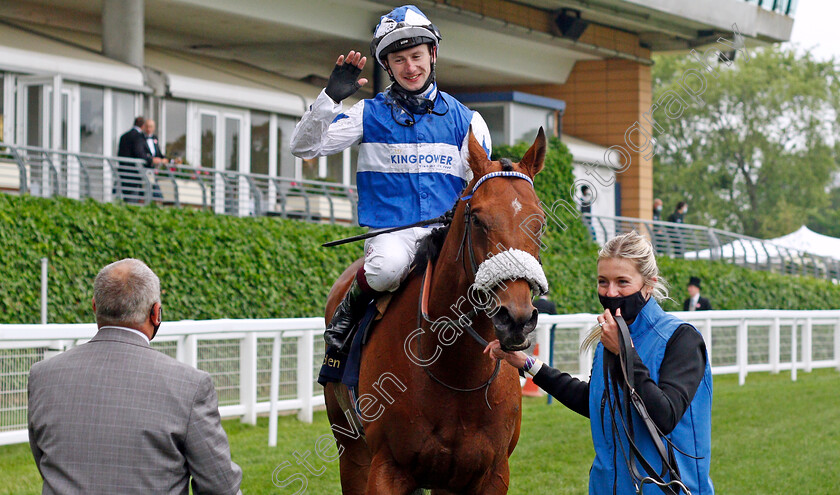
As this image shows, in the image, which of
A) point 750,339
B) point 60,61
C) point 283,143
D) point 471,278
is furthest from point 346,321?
point 283,143

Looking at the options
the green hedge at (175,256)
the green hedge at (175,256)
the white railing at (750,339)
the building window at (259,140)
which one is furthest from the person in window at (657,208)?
the green hedge at (175,256)

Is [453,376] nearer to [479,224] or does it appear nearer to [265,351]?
[479,224]

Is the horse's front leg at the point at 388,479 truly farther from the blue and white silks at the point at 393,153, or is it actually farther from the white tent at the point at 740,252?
the white tent at the point at 740,252

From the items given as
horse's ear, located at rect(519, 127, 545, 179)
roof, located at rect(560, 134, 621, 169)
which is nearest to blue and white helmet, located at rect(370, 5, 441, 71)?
horse's ear, located at rect(519, 127, 545, 179)

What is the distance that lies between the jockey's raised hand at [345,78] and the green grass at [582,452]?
267 cm

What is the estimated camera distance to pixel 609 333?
109 inches

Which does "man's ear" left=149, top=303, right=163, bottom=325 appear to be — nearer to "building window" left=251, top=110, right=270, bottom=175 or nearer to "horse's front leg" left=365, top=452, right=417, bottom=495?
"horse's front leg" left=365, top=452, right=417, bottom=495

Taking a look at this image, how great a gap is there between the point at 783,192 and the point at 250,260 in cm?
3948

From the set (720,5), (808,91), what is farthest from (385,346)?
(808,91)

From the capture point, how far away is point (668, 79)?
49.0m

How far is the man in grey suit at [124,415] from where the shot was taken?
2467 mm

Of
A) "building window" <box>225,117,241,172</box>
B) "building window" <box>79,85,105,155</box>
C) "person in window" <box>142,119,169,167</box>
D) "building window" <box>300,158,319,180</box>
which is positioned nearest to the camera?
"person in window" <box>142,119,169,167</box>

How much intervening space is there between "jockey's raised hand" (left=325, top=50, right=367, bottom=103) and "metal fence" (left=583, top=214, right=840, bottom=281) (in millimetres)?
14055

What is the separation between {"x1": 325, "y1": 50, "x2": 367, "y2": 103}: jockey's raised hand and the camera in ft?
12.6
